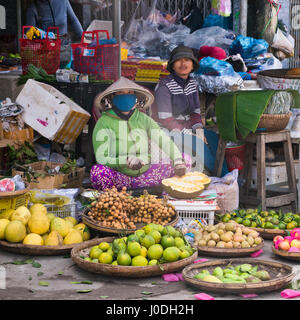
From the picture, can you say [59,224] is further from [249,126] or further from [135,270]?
[249,126]

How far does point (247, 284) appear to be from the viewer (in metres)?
3.51

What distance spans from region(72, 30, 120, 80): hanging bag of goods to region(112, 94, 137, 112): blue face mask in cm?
113

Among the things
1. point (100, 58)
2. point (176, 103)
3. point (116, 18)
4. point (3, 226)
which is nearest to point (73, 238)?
point (3, 226)

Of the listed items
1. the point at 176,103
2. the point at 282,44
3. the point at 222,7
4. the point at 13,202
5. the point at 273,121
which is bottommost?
the point at 13,202

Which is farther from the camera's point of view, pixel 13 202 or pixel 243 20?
pixel 243 20

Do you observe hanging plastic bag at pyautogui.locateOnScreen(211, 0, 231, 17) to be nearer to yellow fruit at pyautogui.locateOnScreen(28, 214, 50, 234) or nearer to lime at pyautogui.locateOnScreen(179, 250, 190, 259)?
yellow fruit at pyautogui.locateOnScreen(28, 214, 50, 234)

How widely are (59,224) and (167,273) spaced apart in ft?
3.20

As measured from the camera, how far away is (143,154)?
542 cm

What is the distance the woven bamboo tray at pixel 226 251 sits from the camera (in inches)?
170

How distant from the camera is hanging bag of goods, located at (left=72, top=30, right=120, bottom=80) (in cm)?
638

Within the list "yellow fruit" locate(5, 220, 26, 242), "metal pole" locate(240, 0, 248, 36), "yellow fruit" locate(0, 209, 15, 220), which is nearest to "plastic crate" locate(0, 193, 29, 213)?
"yellow fruit" locate(0, 209, 15, 220)

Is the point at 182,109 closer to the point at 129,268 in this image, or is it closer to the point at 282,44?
the point at 129,268

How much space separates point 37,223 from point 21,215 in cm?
19

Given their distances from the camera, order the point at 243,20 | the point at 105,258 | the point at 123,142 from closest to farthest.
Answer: the point at 105,258
the point at 123,142
the point at 243,20
